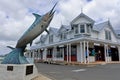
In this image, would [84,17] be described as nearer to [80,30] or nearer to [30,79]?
[80,30]

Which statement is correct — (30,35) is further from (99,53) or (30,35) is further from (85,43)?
(99,53)

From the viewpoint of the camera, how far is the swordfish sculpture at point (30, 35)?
8727mm

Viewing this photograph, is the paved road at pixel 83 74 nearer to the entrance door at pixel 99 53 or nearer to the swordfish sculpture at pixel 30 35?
the swordfish sculpture at pixel 30 35

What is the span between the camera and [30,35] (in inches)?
354

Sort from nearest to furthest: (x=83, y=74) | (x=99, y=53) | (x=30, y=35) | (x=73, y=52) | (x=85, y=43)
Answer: (x=30, y=35) → (x=83, y=74) → (x=85, y=43) → (x=73, y=52) → (x=99, y=53)

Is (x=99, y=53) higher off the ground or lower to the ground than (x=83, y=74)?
higher

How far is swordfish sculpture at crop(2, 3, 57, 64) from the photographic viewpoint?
28.6 ft

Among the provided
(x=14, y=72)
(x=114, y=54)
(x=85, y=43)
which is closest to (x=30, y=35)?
(x=14, y=72)

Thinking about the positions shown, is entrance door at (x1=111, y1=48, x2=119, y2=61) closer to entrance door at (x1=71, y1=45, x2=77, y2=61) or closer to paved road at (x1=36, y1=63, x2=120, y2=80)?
entrance door at (x1=71, y1=45, x2=77, y2=61)

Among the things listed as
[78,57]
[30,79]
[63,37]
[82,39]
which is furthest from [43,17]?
[63,37]

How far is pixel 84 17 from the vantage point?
25.4m

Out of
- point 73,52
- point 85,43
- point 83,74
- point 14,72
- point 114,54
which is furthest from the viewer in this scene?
point 114,54

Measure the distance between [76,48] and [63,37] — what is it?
16.7 feet

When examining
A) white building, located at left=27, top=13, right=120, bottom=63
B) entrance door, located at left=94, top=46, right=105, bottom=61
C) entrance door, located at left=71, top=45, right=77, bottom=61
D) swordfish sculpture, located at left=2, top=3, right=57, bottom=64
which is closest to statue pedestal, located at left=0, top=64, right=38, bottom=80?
swordfish sculpture, located at left=2, top=3, right=57, bottom=64
